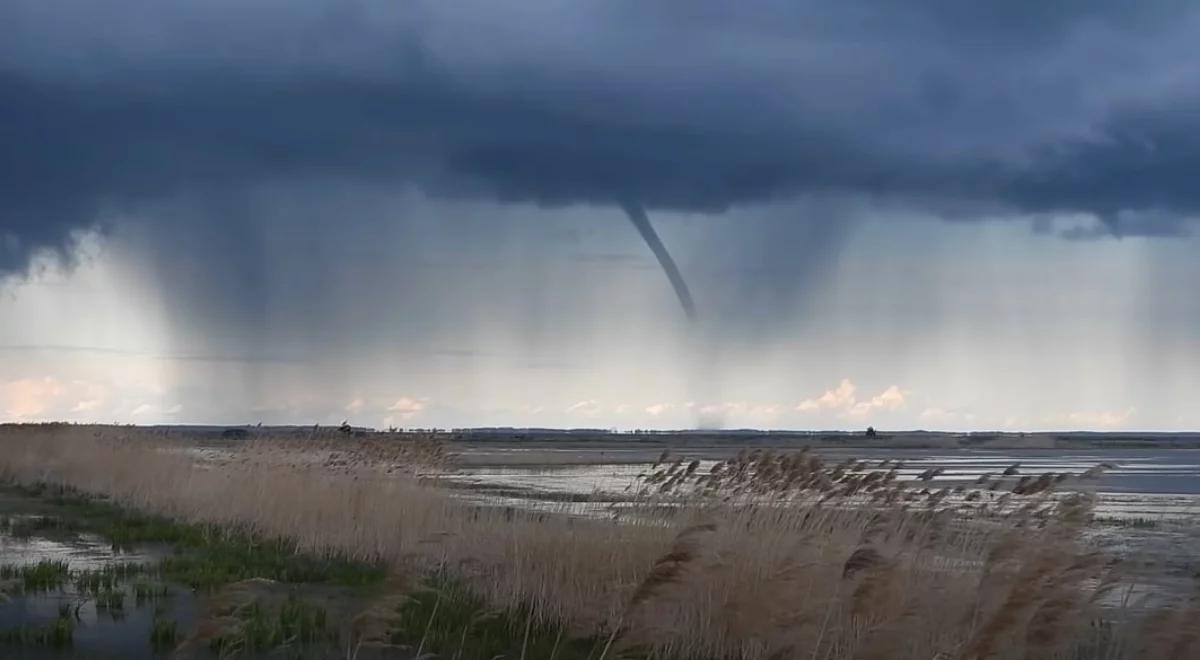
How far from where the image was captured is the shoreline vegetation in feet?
34.1

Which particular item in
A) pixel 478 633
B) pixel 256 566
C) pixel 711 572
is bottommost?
pixel 478 633

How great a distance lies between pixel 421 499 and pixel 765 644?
11.5 meters

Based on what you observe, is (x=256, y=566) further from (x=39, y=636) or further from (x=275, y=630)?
(x=39, y=636)

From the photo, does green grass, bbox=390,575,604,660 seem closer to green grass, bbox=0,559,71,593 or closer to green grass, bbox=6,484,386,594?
green grass, bbox=6,484,386,594

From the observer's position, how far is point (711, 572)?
12867 mm

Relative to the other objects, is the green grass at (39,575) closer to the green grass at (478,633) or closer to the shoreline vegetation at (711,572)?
the shoreline vegetation at (711,572)

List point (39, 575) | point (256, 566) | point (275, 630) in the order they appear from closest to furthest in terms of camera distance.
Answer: point (275, 630)
point (39, 575)
point (256, 566)

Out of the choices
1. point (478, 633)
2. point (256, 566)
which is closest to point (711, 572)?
point (478, 633)

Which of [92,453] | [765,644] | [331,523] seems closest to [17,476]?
[92,453]

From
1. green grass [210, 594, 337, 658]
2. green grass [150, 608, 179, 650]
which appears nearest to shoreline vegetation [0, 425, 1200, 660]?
green grass [210, 594, 337, 658]

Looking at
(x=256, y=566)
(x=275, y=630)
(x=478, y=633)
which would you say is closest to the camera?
(x=275, y=630)

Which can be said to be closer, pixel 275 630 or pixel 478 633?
pixel 275 630

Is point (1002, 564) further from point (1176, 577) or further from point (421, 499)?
point (421, 499)

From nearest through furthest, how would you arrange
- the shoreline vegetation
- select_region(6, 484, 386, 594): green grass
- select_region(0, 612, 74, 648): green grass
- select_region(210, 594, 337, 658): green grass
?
the shoreline vegetation < select_region(210, 594, 337, 658): green grass < select_region(0, 612, 74, 648): green grass < select_region(6, 484, 386, 594): green grass
